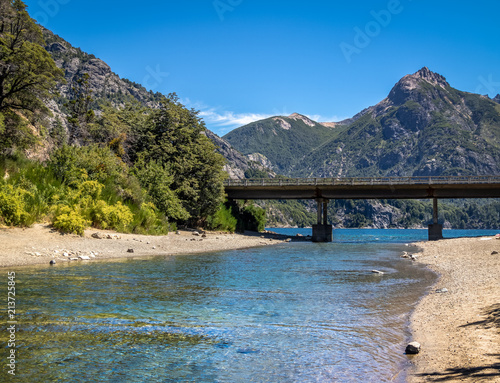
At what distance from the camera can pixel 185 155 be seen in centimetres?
5384

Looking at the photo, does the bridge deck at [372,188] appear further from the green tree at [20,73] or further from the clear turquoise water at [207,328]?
the clear turquoise water at [207,328]

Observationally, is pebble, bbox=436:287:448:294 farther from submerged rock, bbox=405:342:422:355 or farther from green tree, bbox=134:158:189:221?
green tree, bbox=134:158:189:221

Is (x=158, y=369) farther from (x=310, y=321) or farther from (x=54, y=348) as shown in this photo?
(x=310, y=321)

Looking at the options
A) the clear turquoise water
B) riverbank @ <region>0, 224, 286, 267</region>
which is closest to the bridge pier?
riverbank @ <region>0, 224, 286, 267</region>

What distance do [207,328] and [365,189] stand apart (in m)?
56.0

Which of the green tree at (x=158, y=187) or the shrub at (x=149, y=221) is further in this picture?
the green tree at (x=158, y=187)

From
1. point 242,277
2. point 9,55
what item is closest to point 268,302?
point 242,277

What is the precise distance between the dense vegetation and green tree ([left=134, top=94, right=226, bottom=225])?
0.14 m

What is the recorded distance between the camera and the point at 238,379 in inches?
273

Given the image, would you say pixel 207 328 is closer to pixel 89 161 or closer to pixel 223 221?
pixel 89 161

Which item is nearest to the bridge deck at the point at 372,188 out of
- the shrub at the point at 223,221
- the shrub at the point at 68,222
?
the shrub at the point at 223,221

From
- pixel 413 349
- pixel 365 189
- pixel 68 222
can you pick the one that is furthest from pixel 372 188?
pixel 413 349

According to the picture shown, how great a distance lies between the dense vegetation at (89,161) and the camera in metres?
28.2

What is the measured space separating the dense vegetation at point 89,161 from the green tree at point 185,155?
0.45ft
